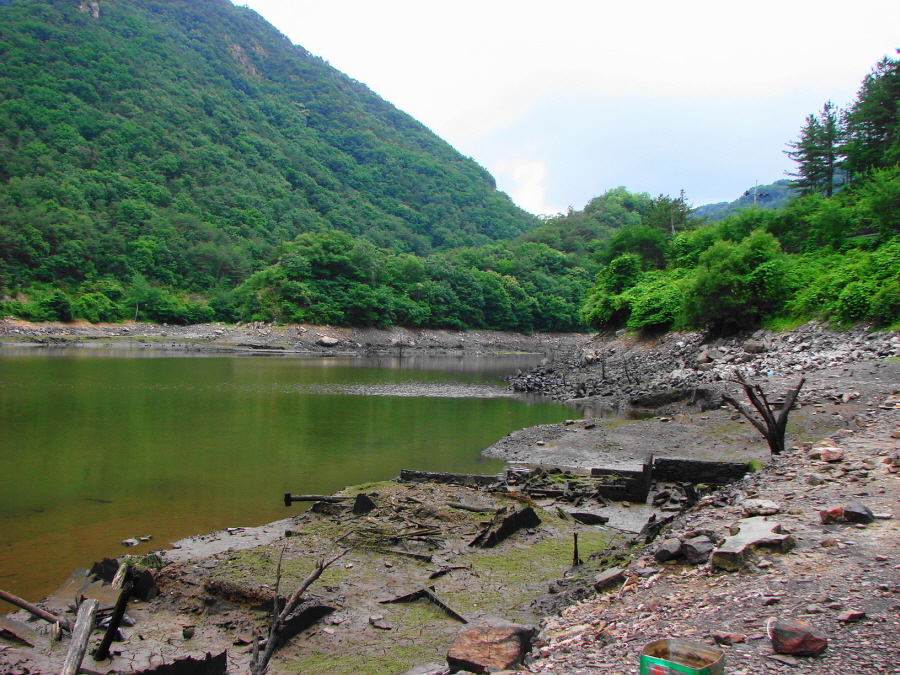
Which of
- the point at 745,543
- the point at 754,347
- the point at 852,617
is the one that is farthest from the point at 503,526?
the point at 754,347

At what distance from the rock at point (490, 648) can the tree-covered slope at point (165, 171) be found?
82225 mm

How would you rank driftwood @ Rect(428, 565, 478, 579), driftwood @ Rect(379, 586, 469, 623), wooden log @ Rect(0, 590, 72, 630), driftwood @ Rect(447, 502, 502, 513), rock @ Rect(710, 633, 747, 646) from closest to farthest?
rock @ Rect(710, 633, 747, 646) < wooden log @ Rect(0, 590, 72, 630) < driftwood @ Rect(379, 586, 469, 623) < driftwood @ Rect(428, 565, 478, 579) < driftwood @ Rect(447, 502, 502, 513)

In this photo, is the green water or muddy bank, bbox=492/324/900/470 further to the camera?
muddy bank, bbox=492/324/900/470

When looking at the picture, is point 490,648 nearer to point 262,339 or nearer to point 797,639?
point 797,639

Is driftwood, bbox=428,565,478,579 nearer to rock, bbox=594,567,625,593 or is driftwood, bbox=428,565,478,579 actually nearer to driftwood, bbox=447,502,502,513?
rock, bbox=594,567,625,593

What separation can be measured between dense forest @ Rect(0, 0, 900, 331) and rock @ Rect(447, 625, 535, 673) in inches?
989

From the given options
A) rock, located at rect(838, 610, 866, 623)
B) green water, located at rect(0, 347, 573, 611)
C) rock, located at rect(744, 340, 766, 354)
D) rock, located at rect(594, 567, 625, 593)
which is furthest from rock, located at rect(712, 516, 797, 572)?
rock, located at rect(744, 340, 766, 354)

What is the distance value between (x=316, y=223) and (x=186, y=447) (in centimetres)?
13387

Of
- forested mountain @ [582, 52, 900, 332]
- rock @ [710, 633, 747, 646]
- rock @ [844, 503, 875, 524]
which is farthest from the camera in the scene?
forested mountain @ [582, 52, 900, 332]

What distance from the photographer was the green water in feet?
34.6

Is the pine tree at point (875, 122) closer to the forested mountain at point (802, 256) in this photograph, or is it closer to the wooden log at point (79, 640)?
the forested mountain at point (802, 256)

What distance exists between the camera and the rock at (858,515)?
235 inches

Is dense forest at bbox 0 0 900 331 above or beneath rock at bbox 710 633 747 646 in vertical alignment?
above

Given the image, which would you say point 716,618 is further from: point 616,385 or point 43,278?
point 43,278
